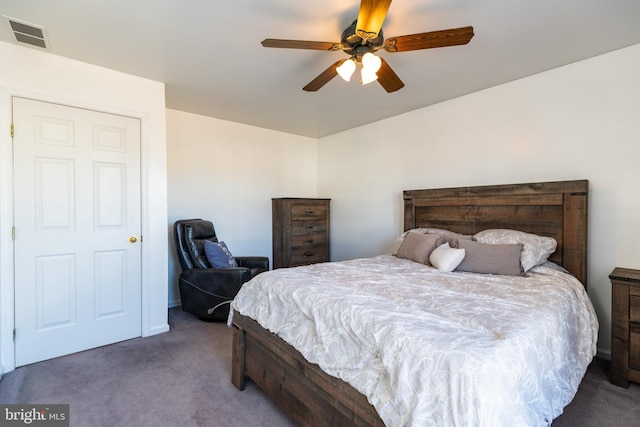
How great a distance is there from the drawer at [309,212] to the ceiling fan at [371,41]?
2571 millimetres

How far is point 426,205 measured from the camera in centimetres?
353

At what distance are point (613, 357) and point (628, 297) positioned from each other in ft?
1.48

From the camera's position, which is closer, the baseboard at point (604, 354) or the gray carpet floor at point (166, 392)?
the gray carpet floor at point (166, 392)

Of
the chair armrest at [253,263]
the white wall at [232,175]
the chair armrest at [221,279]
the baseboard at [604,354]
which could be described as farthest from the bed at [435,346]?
the white wall at [232,175]

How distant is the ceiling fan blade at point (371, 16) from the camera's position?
151cm

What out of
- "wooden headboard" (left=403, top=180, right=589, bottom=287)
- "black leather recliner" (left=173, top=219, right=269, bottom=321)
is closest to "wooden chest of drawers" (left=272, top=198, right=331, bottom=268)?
"black leather recliner" (left=173, top=219, right=269, bottom=321)

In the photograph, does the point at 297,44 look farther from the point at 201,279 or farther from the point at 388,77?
the point at 201,279

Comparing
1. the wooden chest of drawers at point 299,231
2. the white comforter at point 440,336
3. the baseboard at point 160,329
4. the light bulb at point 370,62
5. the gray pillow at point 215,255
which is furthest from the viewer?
the wooden chest of drawers at point 299,231

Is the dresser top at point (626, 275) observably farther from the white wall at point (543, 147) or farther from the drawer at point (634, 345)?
the drawer at point (634, 345)

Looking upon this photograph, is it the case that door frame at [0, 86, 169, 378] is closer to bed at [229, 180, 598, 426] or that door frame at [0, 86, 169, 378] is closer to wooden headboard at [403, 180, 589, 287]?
bed at [229, 180, 598, 426]

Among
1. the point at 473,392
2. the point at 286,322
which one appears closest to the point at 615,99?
the point at 473,392

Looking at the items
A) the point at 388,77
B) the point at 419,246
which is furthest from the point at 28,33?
the point at 419,246

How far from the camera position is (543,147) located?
274 centimetres

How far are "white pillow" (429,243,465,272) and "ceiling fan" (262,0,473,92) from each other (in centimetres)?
151
